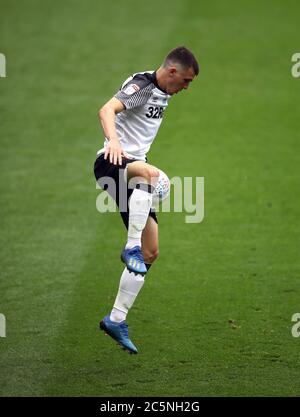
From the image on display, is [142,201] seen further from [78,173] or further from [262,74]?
[262,74]

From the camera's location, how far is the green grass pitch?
29.3 feet

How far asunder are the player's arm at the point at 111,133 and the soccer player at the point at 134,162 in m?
0.01

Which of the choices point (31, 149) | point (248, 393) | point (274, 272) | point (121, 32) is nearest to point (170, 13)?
point (121, 32)

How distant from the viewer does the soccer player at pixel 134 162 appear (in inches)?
330

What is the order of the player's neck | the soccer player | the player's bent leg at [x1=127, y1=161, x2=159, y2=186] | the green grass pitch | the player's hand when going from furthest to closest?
1. the green grass pitch
2. the player's neck
3. the soccer player
4. the player's bent leg at [x1=127, y1=161, x2=159, y2=186]
5. the player's hand

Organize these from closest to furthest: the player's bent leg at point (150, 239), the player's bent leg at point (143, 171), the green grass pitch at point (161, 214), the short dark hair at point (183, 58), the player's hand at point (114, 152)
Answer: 1. the player's hand at point (114, 152)
2. the player's bent leg at point (143, 171)
3. the short dark hair at point (183, 58)
4. the green grass pitch at point (161, 214)
5. the player's bent leg at point (150, 239)

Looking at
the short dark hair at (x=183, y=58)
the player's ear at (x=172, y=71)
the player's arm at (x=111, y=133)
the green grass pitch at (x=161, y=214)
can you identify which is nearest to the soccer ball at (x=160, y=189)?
the player's arm at (x=111, y=133)

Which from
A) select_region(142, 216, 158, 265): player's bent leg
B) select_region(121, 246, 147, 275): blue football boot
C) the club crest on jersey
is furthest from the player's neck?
select_region(121, 246, 147, 275): blue football boot

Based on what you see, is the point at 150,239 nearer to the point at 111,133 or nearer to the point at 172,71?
the point at 111,133

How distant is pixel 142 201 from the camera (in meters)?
8.45

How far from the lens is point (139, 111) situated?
28.8 ft

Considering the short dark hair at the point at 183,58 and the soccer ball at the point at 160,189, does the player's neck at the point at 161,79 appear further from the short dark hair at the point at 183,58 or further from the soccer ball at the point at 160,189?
the soccer ball at the point at 160,189

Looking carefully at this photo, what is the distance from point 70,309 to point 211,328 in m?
1.49

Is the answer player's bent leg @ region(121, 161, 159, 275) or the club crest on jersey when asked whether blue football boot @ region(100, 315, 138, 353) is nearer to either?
player's bent leg @ region(121, 161, 159, 275)
